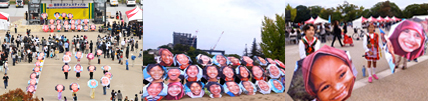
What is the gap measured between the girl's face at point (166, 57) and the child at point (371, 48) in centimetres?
410

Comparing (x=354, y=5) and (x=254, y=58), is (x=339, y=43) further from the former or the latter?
(x=254, y=58)

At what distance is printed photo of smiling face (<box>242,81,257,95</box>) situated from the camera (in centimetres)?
788

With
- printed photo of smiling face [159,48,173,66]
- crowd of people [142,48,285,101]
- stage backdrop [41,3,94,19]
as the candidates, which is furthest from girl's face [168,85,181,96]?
stage backdrop [41,3,94,19]

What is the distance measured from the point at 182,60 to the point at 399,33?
4317 millimetres

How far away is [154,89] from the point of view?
7043 millimetres

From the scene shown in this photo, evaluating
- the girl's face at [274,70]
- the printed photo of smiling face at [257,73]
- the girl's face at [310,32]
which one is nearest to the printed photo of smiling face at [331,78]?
the girl's face at [310,32]

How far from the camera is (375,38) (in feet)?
13.9

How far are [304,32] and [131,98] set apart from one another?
5604mm

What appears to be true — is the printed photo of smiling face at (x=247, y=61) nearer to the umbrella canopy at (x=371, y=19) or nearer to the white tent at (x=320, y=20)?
the white tent at (x=320, y=20)

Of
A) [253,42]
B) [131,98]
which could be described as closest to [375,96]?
[253,42]

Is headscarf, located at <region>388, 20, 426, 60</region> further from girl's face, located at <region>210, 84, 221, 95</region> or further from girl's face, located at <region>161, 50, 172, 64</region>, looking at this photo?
girl's face, located at <region>161, 50, 172, 64</region>

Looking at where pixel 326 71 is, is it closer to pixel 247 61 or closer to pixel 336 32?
pixel 336 32

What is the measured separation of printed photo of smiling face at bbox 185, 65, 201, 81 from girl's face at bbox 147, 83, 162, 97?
0.65 m

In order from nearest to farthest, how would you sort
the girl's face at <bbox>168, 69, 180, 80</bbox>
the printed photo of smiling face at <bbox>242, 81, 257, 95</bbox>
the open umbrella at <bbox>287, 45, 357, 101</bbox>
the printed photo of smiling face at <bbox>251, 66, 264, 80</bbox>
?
the open umbrella at <bbox>287, 45, 357, 101</bbox>
the girl's face at <bbox>168, 69, 180, 80</bbox>
the printed photo of smiling face at <bbox>242, 81, 257, 95</bbox>
the printed photo of smiling face at <bbox>251, 66, 264, 80</bbox>
